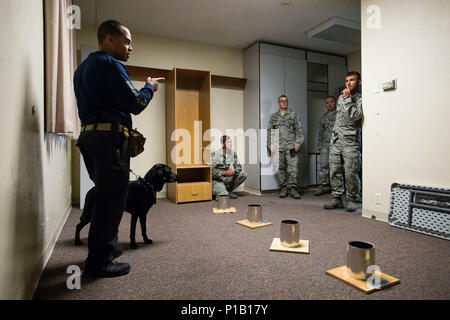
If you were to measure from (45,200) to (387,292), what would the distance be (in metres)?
2.11

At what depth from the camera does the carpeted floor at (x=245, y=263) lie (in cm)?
139

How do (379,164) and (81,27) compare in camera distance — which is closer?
(379,164)

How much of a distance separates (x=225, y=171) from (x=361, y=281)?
2943 mm

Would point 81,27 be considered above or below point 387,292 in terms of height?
above

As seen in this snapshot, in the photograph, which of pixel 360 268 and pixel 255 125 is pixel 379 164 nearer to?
pixel 360 268

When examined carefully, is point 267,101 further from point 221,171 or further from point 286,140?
point 221,171

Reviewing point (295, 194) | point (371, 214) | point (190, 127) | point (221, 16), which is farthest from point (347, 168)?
point (221, 16)

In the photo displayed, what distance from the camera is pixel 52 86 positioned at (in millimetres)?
1829

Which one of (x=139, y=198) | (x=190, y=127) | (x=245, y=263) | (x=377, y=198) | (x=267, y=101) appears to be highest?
(x=267, y=101)

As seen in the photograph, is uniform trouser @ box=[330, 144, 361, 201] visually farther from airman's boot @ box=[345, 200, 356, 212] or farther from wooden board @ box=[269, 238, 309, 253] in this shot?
wooden board @ box=[269, 238, 309, 253]

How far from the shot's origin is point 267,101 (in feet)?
15.1

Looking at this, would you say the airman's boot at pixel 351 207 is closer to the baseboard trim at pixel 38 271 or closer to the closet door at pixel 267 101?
the closet door at pixel 267 101

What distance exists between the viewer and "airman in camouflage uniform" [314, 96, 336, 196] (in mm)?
4590
